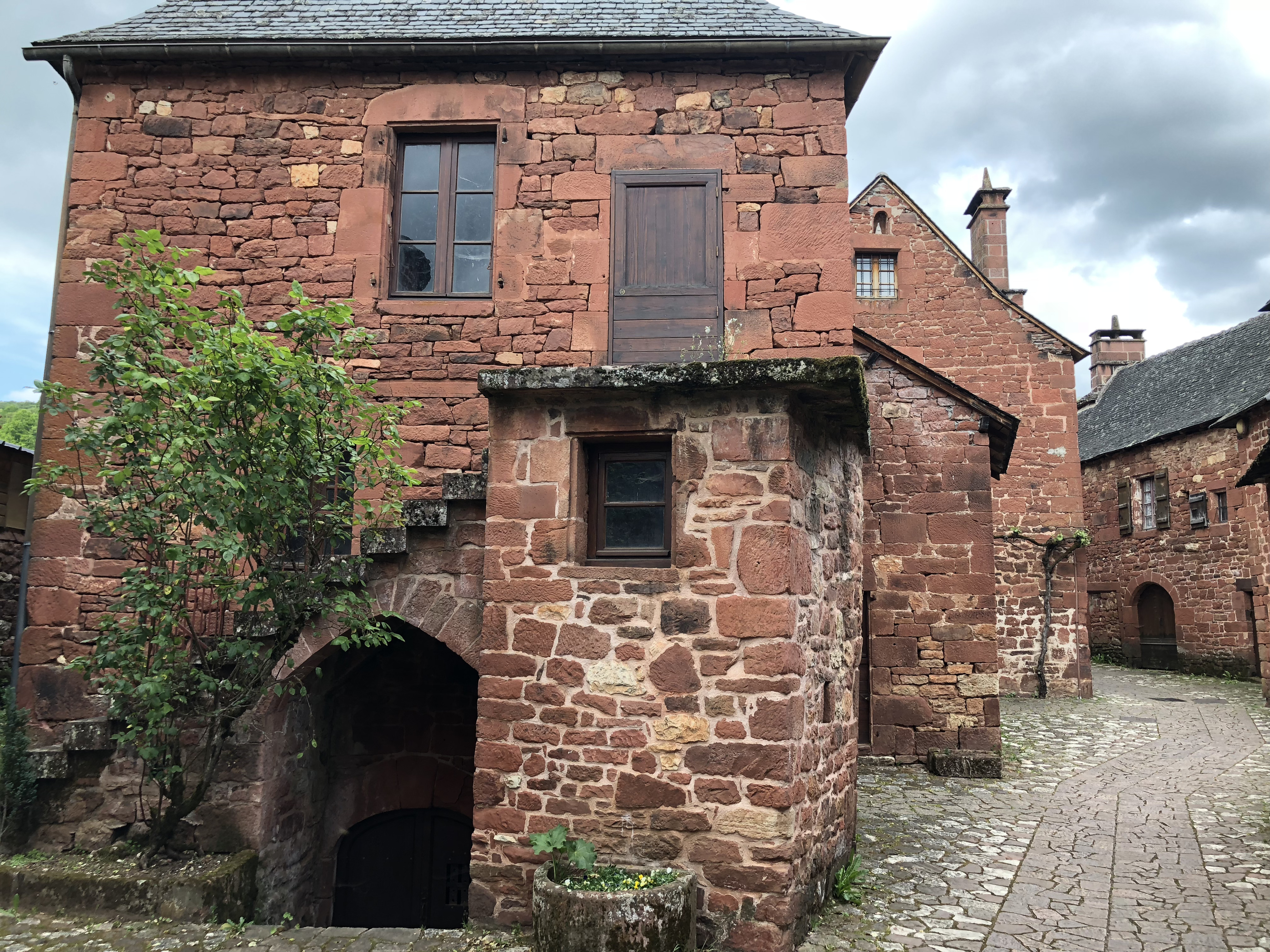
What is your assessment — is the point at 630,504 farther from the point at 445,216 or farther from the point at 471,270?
the point at 445,216

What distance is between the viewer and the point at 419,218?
7.60 m

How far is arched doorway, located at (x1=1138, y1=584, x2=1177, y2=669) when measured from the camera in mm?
19766

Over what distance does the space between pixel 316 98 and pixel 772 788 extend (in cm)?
675

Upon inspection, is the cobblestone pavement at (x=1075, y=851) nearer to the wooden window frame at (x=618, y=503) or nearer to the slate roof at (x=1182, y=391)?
the wooden window frame at (x=618, y=503)

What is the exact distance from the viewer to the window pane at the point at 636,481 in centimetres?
518

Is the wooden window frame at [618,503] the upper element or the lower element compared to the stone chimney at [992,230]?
lower

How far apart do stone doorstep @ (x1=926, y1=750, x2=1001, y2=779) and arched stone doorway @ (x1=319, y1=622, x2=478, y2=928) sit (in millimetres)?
4843

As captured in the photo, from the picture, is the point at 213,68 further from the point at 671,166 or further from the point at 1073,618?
the point at 1073,618

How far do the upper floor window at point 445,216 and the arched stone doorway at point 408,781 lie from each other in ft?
10.5

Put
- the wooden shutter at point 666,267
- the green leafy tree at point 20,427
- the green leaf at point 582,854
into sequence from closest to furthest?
the green leaf at point 582,854 < the wooden shutter at point 666,267 < the green leafy tree at point 20,427

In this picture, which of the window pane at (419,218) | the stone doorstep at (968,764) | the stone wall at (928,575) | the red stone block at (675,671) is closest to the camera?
the red stone block at (675,671)

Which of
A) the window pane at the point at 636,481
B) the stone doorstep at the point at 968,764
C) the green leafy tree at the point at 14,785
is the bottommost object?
the stone doorstep at the point at 968,764

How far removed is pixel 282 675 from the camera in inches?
234

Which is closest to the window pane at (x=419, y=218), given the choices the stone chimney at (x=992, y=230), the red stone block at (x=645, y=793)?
the red stone block at (x=645, y=793)
